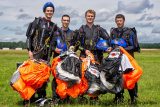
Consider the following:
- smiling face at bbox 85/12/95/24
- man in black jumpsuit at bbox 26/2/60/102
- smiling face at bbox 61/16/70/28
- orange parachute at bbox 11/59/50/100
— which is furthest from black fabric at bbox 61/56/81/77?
smiling face at bbox 61/16/70/28

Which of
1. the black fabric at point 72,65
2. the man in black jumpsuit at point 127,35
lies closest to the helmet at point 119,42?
the man in black jumpsuit at point 127,35

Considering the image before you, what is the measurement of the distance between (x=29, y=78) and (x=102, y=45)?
1955 millimetres

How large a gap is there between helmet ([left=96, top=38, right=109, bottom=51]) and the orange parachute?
1411 mm

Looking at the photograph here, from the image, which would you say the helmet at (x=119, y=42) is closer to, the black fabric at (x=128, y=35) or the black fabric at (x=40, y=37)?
the black fabric at (x=128, y=35)

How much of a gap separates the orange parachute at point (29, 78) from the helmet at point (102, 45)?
55.6 inches

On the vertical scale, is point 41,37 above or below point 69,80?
above

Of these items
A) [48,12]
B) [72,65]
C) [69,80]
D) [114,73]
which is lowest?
[69,80]

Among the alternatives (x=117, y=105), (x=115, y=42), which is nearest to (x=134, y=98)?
(x=117, y=105)

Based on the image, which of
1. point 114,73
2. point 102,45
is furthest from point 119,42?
point 114,73

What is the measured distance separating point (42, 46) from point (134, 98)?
260cm

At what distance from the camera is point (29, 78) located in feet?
30.1

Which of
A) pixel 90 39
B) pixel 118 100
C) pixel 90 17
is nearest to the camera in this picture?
pixel 90 17

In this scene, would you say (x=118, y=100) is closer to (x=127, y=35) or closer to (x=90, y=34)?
(x=127, y=35)

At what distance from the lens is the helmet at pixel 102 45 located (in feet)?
32.4
